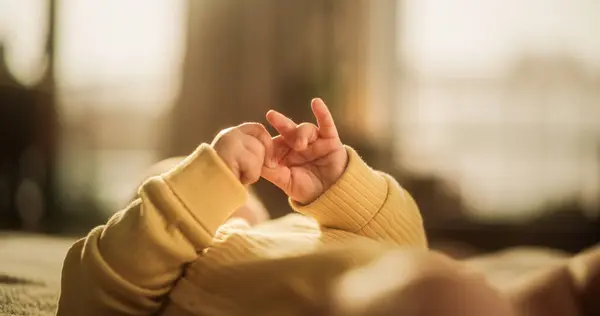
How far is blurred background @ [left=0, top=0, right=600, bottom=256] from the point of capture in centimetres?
256

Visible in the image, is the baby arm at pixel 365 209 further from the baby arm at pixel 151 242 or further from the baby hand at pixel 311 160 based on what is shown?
the baby arm at pixel 151 242

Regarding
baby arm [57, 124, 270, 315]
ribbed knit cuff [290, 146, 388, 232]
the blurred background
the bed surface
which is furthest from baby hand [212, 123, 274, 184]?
the blurred background

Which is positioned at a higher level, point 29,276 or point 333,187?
point 333,187

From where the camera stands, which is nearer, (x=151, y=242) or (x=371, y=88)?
(x=151, y=242)

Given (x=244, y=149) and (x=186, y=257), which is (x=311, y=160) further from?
(x=186, y=257)

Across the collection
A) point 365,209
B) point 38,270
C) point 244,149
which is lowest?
point 38,270

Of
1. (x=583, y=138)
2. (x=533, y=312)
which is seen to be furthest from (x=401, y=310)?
(x=583, y=138)

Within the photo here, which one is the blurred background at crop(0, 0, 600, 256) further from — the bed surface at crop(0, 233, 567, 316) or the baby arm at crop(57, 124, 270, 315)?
the baby arm at crop(57, 124, 270, 315)

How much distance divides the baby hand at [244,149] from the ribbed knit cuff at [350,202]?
139mm

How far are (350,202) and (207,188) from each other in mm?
248

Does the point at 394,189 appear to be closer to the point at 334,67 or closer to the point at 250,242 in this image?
the point at 250,242

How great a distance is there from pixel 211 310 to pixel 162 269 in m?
0.08

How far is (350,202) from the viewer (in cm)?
85

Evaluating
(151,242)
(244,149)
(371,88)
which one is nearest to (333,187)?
(244,149)
